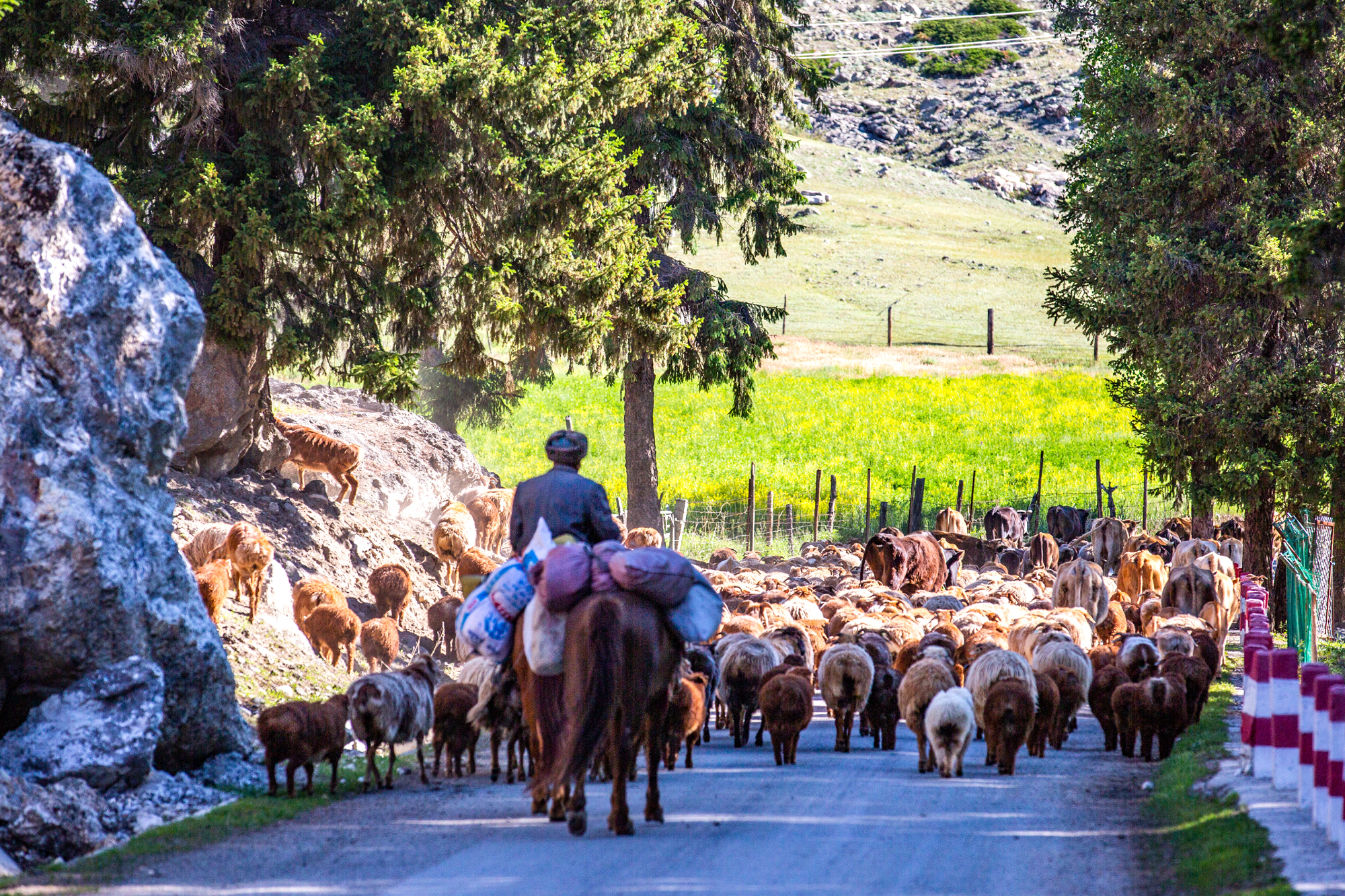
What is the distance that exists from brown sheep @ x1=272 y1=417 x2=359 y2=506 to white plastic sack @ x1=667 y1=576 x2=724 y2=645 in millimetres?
13607

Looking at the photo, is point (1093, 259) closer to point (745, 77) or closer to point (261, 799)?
point (745, 77)

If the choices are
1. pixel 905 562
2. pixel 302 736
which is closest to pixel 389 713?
pixel 302 736

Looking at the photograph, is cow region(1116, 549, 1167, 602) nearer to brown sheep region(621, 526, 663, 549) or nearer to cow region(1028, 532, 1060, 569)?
cow region(1028, 532, 1060, 569)

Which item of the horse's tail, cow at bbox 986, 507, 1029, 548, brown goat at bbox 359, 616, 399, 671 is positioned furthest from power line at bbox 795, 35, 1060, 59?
the horse's tail

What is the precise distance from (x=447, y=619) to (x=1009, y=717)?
28.0 feet

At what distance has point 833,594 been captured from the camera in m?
21.9

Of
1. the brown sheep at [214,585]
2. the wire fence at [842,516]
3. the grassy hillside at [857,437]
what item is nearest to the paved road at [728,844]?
the brown sheep at [214,585]

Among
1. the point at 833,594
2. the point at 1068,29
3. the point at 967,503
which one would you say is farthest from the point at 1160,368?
the point at 967,503

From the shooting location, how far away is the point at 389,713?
10.3 metres

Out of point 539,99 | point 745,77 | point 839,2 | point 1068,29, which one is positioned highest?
point 839,2

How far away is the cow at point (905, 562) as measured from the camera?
24.1 metres

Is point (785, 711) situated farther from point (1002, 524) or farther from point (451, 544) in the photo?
point (1002, 524)

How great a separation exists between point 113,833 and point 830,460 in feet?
146

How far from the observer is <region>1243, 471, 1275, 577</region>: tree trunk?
73.9ft
